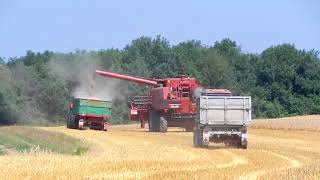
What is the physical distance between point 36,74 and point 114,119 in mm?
17104

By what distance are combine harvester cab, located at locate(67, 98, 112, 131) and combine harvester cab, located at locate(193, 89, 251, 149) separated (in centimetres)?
1967

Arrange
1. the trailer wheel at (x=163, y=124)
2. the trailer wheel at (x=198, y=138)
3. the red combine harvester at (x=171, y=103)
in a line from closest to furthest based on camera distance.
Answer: the trailer wheel at (x=198, y=138)
the red combine harvester at (x=171, y=103)
the trailer wheel at (x=163, y=124)

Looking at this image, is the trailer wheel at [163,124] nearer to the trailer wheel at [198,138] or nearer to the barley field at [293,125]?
the barley field at [293,125]

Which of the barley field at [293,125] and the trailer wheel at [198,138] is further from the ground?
the barley field at [293,125]

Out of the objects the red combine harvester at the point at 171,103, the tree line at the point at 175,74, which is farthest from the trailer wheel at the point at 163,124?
the tree line at the point at 175,74

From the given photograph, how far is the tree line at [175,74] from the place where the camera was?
8919 cm

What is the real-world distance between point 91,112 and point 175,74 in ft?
199

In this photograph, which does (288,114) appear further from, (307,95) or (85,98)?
(85,98)

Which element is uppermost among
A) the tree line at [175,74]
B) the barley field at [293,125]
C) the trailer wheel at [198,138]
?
the tree line at [175,74]

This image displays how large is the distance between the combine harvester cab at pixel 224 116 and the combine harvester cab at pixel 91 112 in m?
19.7

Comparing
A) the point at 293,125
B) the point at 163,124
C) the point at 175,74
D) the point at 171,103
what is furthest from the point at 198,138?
the point at 175,74

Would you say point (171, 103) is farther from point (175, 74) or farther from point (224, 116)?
point (175, 74)

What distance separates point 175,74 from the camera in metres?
110

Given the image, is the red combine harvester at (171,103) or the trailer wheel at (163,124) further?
the trailer wheel at (163,124)
